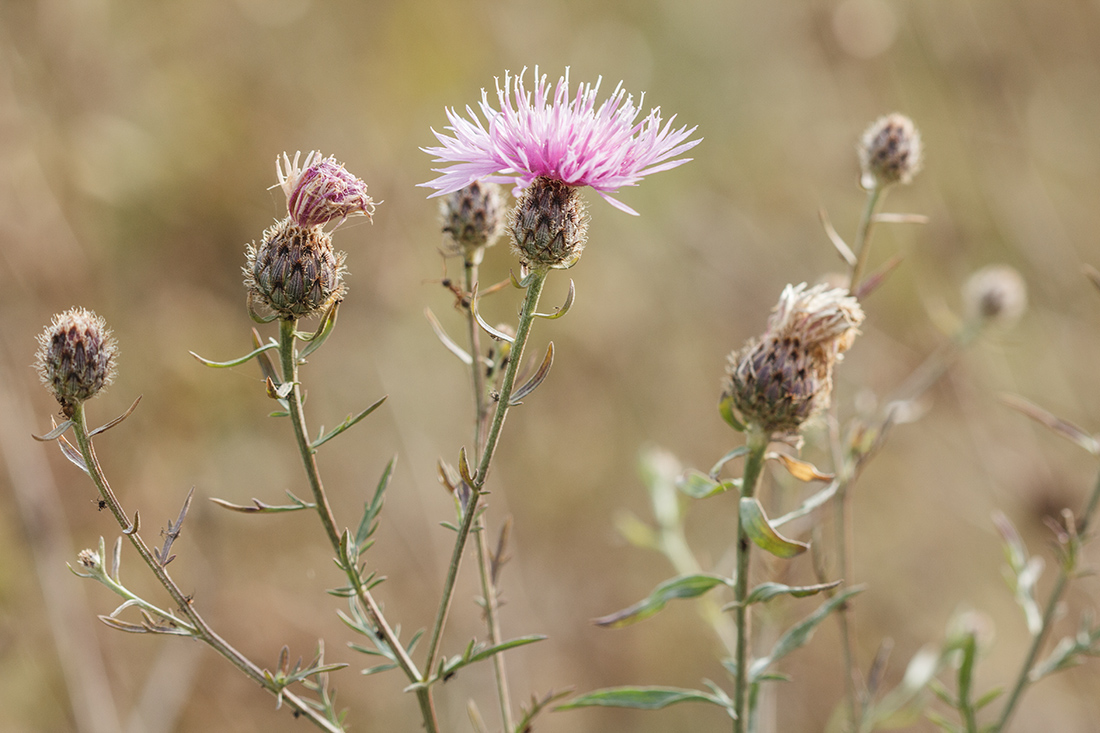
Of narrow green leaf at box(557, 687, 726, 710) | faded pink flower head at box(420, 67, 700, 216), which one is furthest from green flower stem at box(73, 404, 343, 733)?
faded pink flower head at box(420, 67, 700, 216)

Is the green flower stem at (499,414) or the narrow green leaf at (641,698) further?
the narrow green leaf at (641,698)

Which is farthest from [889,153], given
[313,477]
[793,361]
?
[313,477]

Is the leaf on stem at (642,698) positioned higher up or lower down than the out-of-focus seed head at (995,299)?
lower down

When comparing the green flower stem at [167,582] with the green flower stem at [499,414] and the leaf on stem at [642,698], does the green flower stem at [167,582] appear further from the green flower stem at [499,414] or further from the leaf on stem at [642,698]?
the leaf on stem at [642,698]

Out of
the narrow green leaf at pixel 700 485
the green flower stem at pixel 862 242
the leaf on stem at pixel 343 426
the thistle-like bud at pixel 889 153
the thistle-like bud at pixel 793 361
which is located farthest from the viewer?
the thistle-like bud at pixel 889 153

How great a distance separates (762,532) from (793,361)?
0.42 metres

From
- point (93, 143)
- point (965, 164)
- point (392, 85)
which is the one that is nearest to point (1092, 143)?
point (965, 164)

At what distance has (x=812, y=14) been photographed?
4.30m

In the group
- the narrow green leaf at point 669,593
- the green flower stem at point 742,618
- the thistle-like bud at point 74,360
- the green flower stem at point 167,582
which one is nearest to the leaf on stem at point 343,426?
the green flower stem at point 167,582

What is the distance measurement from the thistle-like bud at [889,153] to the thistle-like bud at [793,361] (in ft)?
2.11

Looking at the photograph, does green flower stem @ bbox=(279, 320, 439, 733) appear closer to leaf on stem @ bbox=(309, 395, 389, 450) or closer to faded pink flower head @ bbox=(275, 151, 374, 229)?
leaf on stem @ bbox=(309, 395, 389, 450)

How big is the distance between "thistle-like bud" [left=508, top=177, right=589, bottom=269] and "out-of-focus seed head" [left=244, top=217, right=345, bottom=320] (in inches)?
14.3

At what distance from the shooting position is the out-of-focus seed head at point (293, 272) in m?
1.44

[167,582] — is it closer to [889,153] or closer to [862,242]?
[862,242]
